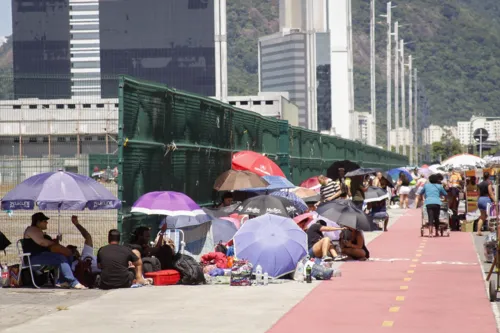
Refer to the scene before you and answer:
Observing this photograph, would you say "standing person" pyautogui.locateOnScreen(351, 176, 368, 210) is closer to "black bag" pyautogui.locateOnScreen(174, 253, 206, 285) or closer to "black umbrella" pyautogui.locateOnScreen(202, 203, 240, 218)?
"black umbrella" pyautogui.locateOnScreen(202, 203, 240, 218)

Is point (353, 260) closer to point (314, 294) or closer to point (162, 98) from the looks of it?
point (162, 98)

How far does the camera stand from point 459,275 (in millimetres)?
18234

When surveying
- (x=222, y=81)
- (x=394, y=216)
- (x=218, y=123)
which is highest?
(x=222, y=81)

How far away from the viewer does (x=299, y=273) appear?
57.4ft

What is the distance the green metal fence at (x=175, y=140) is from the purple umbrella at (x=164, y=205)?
0.28m

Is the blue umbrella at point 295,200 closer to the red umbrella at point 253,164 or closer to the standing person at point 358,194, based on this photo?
the red umbrella at point 253,164

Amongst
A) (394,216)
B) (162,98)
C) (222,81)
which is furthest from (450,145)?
(162,98)

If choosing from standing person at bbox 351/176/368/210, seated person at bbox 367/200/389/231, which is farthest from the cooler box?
seated person at bbox 367/200/389/231

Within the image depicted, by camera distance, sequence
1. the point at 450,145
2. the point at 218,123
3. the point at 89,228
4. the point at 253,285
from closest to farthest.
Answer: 1. the point at 253,285
2. the point at 218,123
3. the point at 89,228
4. the point at 450,145

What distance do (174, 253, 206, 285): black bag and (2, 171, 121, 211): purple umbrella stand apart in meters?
1.28

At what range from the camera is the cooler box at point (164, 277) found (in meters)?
16.9

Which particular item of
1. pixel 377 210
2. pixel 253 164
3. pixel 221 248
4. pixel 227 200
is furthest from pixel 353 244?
pixel 377 210

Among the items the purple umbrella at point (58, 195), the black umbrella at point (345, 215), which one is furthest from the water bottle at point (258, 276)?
the black umbrella at point (345, 215)

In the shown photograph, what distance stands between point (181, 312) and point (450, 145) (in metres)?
166
